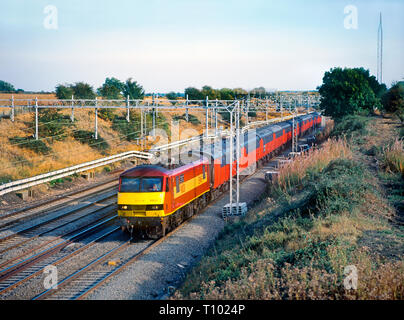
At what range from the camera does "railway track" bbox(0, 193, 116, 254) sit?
49.1 feet

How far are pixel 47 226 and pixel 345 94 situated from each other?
117ft

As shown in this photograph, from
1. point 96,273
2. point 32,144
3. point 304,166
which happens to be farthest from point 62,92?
point 96,273

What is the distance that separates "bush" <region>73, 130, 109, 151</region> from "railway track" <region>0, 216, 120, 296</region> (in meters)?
18.0

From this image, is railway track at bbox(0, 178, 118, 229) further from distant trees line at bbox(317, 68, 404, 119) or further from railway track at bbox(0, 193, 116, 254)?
distant trees line at bbox(317, 68, 404, 119)

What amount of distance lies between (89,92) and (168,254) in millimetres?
42195

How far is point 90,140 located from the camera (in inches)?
1382

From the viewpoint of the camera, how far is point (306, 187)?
58.4 feet

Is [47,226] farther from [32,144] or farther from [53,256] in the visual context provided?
[32,144]

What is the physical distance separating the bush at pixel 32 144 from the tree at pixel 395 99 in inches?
1311

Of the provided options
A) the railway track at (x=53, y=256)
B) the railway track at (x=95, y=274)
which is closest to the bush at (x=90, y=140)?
the railway track at (x=53, y=256)

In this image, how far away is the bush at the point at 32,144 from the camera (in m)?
29.5

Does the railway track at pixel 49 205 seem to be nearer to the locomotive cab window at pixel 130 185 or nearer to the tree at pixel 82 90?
the locomotive cab window at pixel 130 185

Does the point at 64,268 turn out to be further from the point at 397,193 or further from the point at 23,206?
the point at 397,193
